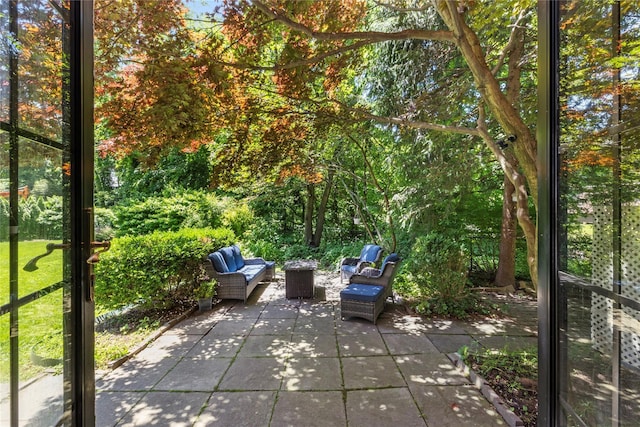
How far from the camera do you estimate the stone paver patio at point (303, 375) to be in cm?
216

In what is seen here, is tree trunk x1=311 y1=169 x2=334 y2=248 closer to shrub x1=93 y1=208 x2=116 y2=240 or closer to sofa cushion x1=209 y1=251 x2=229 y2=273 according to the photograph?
sofa cushion x1=209 y1=251 x2=229 y2=273

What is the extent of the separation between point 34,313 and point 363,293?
11.8 ft

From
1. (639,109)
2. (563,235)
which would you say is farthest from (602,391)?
(639,109)

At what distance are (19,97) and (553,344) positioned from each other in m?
2.10

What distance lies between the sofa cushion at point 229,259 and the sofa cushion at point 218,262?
23 cm

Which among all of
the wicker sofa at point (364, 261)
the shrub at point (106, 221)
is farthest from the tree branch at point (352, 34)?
the shrub at point (106, 221)

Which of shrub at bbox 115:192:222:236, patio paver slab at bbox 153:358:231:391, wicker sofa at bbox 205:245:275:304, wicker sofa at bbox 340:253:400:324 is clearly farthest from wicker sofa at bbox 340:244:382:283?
shrub at bbox 115:192:222:236

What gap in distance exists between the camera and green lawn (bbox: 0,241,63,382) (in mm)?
886

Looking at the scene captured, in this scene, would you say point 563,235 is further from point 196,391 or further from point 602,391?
point 196,391

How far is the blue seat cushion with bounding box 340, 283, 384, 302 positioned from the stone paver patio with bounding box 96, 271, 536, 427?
1.16 feet

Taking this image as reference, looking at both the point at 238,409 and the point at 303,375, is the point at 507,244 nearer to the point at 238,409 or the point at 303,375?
the point at 303,375

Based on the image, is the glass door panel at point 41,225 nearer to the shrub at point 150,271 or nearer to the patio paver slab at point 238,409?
the patio paver slab at point 238,409

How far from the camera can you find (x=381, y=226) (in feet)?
31.6

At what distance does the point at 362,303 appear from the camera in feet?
13.2
